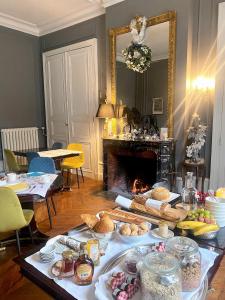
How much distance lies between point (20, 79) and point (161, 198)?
4699 millimetres

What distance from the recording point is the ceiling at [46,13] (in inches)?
163

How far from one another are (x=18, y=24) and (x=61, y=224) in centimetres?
439

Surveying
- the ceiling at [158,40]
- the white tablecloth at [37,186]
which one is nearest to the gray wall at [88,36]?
the ceiling at [158,40]

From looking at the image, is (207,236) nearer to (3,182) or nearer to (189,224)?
(189,224)

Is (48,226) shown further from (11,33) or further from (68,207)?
(11,33)

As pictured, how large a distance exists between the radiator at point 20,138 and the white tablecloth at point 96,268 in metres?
4.26

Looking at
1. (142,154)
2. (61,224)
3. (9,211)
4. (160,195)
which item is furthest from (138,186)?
(9,211)

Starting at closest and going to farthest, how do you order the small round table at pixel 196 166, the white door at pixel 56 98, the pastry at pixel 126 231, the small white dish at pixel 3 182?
the pastry at pixel 126 231
the small white dish at pixel 3 182
the small round table at pixel 196 166
the white door at pixel 56 98

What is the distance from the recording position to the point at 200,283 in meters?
0.86

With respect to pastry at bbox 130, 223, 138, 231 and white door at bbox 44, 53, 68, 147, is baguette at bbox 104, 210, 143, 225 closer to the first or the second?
pastry at bbox 130, 223, 138, 231

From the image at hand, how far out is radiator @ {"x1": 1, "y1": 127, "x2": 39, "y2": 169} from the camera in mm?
4957

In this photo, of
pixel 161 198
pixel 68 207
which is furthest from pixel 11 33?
pixel 161 198

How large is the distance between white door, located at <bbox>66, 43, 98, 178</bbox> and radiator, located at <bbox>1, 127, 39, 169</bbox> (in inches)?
39.8

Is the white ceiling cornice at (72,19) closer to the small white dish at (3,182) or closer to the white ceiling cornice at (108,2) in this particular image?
the white ceiling cornice at (108,2)
